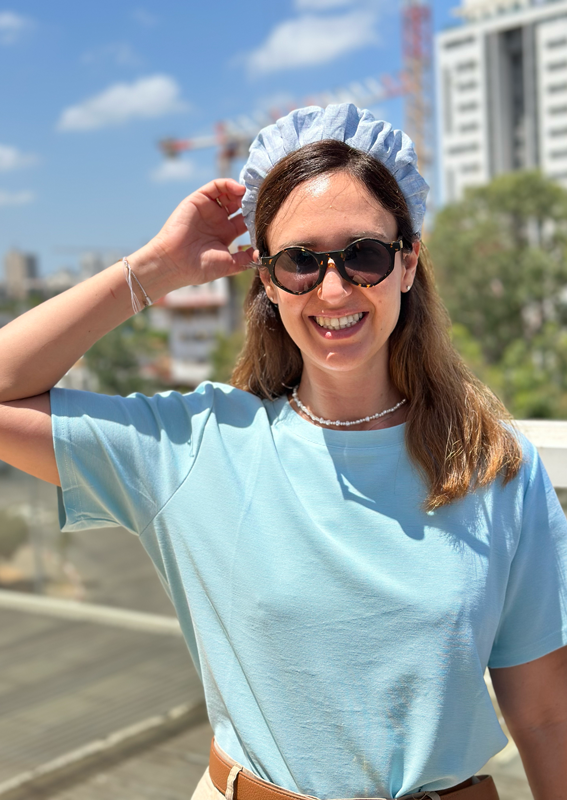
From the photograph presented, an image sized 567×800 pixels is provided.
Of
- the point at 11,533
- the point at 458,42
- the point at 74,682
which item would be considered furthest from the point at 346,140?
the point at 458,42

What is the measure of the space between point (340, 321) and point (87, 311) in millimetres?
401

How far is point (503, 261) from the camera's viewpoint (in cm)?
2708

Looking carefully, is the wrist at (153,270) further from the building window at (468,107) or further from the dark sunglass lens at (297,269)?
the building window at (468,107)

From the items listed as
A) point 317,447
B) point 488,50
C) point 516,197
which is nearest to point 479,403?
point 317,447

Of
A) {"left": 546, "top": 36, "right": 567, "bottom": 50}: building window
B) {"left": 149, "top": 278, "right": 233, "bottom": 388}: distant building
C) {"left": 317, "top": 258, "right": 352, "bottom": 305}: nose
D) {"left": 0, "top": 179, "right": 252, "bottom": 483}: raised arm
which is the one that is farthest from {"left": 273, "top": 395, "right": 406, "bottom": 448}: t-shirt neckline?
{"left": 546, "top": 36, "right": 567, "bottom": 50}: building window

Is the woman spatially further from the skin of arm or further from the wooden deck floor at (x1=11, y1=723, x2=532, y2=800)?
the wooden deck floor at (x1=11, y1=723, x2=532, y2=800)

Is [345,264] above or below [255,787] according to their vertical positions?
above

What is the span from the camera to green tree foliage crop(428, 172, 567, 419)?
2717 cm

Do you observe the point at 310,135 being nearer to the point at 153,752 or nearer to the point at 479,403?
the point at 479,403

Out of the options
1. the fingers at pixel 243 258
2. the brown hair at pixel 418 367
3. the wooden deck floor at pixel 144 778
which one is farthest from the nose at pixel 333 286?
the wooden deck floor at pixel 144 778

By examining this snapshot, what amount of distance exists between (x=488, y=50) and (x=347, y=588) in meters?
78.5

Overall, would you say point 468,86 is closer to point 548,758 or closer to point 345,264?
point 345,264

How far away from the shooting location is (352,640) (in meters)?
1.13

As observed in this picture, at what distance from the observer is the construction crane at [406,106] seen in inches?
2520
